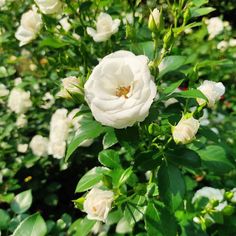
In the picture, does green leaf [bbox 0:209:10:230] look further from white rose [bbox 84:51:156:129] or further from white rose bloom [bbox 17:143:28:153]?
white rose bloom [bbox 17:143:28:153]

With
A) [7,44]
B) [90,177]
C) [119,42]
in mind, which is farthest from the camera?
[7,44]

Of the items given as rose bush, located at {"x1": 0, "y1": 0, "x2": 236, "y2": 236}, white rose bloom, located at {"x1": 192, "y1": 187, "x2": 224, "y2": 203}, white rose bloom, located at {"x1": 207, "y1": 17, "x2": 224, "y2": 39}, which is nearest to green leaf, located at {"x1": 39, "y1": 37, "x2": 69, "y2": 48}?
rose bush, located at {"x1": 0, "y1": 0, "x2": 236, "y2": 236}

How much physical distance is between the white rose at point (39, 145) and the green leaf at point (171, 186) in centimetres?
109

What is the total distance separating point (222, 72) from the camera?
246 centimetres

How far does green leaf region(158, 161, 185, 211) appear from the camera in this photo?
103 centimetres

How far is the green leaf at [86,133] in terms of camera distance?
1.10m

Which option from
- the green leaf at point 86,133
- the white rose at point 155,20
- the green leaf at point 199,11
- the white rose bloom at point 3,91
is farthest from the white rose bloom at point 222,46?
the green leaf at point 86,133

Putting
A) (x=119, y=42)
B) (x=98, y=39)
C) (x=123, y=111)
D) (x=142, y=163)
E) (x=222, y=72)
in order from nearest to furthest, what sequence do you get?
(x=123, y=111), (x=142, y=163), (x=98, y=39), (x=119, y=42), (x=222, y=72)

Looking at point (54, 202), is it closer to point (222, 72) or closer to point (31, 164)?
point (31, 164)

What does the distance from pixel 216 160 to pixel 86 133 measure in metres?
0.38

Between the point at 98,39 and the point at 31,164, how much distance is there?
34.9 inches

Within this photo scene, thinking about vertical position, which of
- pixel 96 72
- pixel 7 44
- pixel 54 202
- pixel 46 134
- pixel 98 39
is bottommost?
pixel 54 202

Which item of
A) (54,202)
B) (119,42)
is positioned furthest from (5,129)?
(119,42)

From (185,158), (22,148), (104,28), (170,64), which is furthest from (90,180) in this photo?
(22,148)
